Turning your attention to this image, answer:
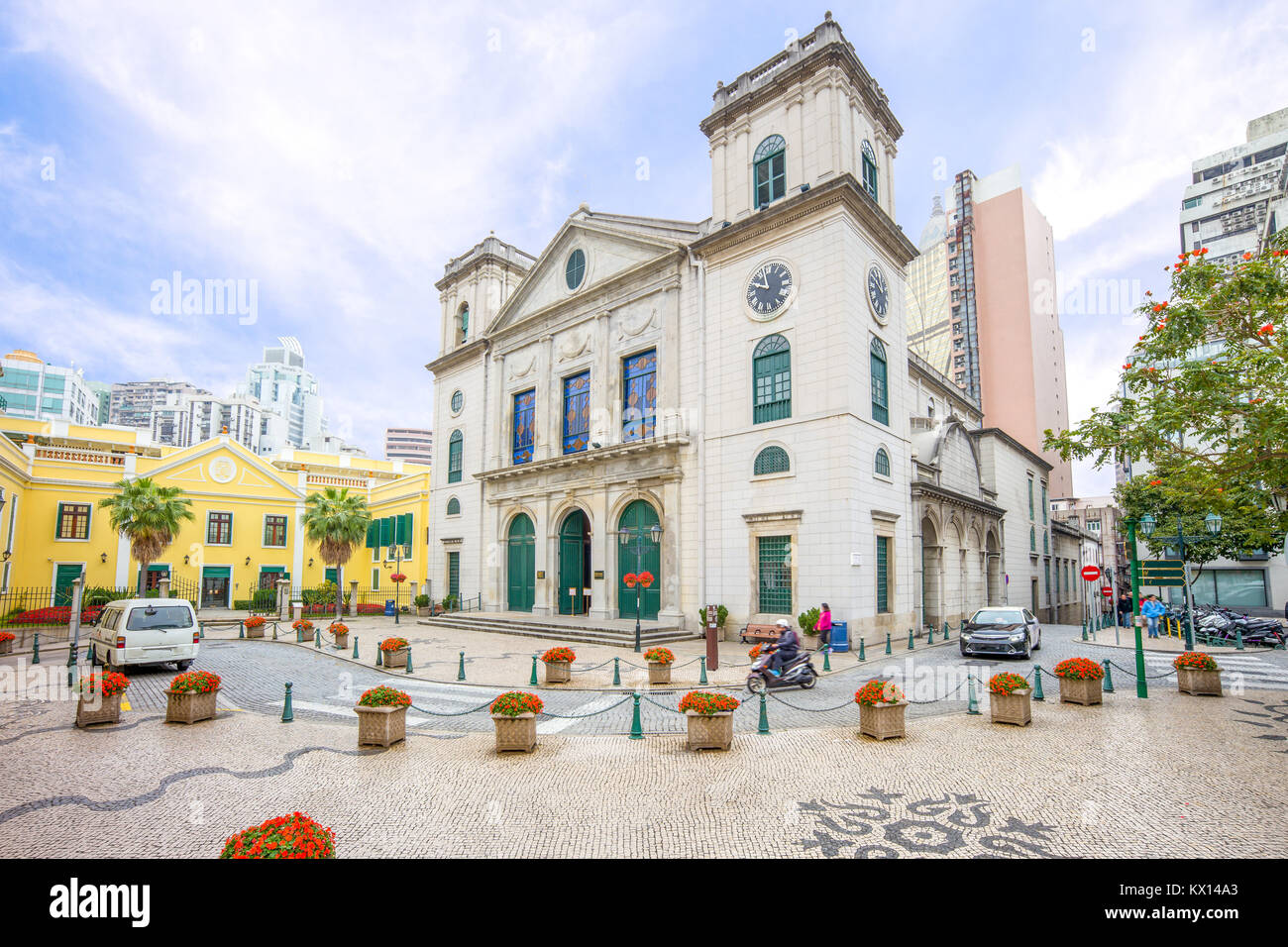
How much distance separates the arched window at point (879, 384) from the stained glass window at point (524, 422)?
1601 cm

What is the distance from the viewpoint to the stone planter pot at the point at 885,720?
33.2 ft

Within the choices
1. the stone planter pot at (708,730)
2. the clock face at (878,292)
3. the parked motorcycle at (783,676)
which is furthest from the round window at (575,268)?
the stone planter pot at (708,730)

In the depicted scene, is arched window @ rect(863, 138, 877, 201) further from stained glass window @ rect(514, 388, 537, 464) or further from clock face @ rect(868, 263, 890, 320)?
stained glass window @ rect(514, 388, 537, 464)

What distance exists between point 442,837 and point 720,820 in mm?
2795

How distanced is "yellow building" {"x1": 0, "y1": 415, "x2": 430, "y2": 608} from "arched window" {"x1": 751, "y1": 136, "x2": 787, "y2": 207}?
2854 centimetres

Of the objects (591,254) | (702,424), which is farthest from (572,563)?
(591,254)

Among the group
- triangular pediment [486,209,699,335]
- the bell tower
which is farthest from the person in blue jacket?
triangular pediment [486,209,699,335]

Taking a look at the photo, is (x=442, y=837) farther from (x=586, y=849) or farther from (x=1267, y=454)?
(x=1267, y=454)

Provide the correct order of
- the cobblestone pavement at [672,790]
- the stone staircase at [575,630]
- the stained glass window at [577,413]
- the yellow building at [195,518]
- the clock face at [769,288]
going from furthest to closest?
the yellow building at [195,518], the stained glass window at [577,413], the clock face at [769,288], the stone staircase at [575,630], the cobblestone pavement at [672,790]

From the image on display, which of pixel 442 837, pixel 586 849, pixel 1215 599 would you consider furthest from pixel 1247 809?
pixel 1215 599

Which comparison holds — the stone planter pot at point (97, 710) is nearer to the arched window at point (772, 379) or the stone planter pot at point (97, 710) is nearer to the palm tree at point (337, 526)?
the arched window at point (772, 379)

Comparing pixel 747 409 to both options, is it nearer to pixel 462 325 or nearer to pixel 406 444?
pixel 462 325

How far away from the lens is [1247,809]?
7.07 m

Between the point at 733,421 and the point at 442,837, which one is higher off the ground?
the point at 733,421
